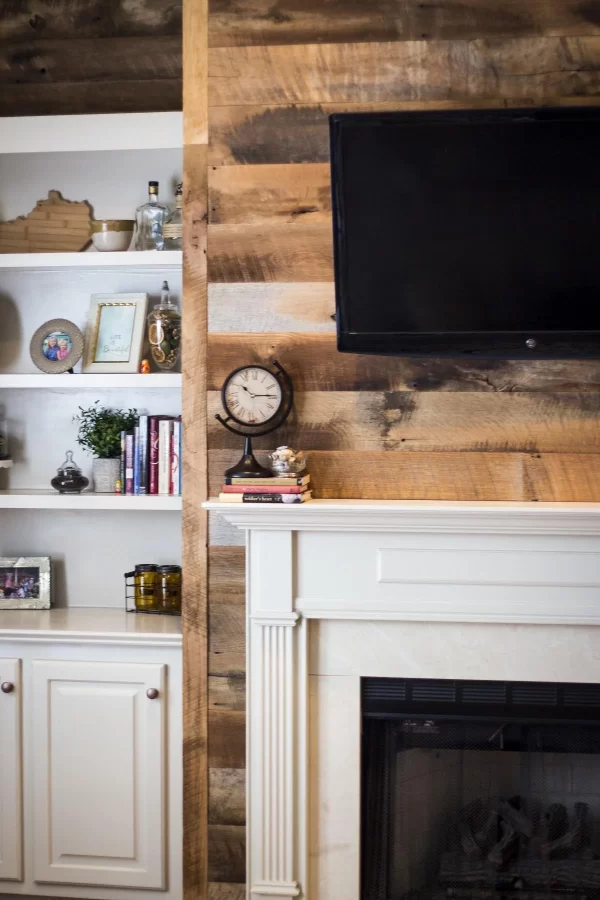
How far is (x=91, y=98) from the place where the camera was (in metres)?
3.04

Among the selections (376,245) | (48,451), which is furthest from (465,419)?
(48,451)

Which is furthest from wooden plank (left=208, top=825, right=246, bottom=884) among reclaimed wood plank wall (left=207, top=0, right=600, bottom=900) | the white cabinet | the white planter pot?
the white planter pot

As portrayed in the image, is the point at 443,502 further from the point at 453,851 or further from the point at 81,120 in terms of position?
the point at 81,120

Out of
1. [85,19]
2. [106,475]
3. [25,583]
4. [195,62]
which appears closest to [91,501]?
[106,475]

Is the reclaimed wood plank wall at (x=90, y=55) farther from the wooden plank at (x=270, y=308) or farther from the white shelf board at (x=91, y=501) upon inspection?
the white shelf board at (x=91, y=501)

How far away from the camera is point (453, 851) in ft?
8.18

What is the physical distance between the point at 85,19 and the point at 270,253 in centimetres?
114

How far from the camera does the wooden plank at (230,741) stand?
2541 millimetres

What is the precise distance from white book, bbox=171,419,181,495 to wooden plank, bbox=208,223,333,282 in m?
0.51

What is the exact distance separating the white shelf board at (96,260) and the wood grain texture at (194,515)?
0.59 feet

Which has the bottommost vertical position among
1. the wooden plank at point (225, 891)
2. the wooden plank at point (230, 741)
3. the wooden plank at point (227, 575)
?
the wooden plank at point (225, 891)

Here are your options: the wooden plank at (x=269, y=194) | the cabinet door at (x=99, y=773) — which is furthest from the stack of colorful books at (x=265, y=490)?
the wooden plank at (x=269, y=194)

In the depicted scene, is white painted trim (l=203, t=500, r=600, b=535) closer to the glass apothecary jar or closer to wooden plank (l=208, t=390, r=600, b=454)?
wooden plank (l=208, t=390, r=600, b=454)

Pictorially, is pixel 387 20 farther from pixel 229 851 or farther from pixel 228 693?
pixel 229 851
